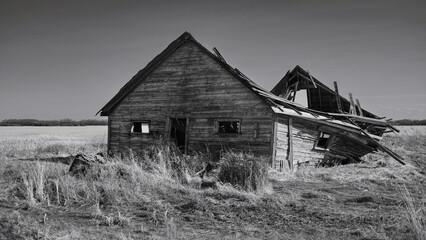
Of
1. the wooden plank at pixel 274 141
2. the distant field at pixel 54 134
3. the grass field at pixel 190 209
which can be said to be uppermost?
the wooden plank at pixel 274 141

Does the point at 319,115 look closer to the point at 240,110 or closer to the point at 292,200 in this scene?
the point at 240,110

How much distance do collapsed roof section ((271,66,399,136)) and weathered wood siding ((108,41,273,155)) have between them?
477 centimetres

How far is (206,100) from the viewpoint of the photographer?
625 inches

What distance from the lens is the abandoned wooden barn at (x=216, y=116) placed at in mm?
14789

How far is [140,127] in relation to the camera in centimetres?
1852

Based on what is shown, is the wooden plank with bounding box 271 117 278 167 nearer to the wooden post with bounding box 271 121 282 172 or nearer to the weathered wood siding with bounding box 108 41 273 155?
the wooden post with bounding box 271 121 282 172

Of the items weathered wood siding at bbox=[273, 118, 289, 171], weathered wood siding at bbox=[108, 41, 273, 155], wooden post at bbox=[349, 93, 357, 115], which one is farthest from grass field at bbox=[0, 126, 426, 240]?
wooden post at bbox=[349, 93, 357, 115]

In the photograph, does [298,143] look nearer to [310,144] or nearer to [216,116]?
[310,144]

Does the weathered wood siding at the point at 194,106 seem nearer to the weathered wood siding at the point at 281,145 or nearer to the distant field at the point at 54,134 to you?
the weathered wood siding at the point at 281,145

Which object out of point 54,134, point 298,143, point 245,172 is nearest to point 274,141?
point 298,143

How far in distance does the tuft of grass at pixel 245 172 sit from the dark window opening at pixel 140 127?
25.9 ft

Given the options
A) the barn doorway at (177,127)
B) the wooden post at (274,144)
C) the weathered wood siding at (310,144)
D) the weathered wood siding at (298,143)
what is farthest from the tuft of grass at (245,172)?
the barn doorway at (177,127)

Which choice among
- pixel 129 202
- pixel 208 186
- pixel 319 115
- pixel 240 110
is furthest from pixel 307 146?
pixel 129 202

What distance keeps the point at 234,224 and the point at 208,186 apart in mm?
3357
